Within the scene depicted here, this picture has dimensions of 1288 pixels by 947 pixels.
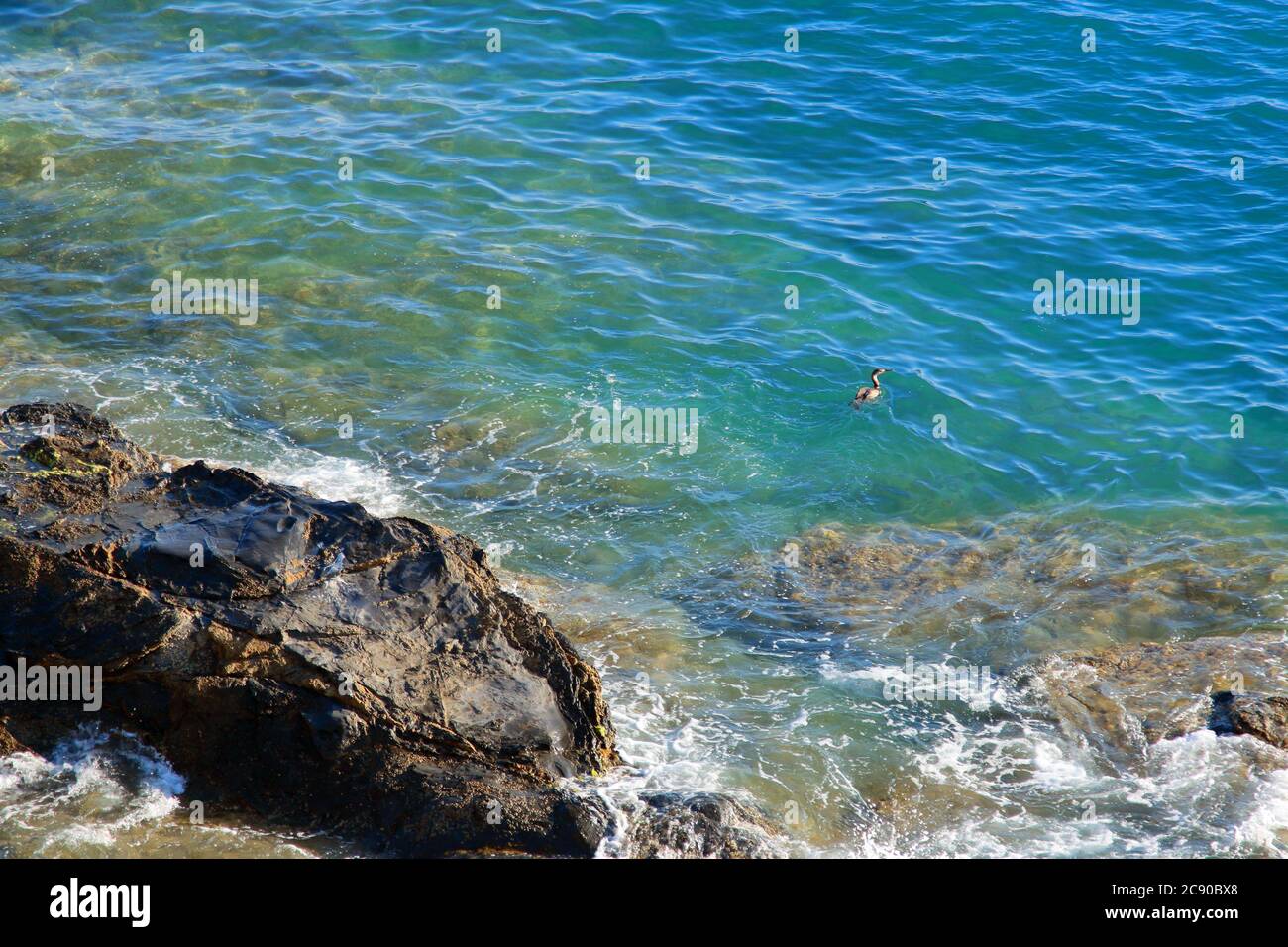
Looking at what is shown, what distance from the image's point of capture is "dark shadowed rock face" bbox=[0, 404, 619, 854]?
688cm

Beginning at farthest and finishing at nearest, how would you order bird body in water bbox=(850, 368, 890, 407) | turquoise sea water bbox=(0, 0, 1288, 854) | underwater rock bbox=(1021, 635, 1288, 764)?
bird body in water bbox=(850, 368, 890, 407) < turquoise sea water bbox=(0, 0, 1288, 854) < underwater rock bbox=(1021, 635, 1288, 764)

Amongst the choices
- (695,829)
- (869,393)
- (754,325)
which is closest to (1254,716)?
(695,829)

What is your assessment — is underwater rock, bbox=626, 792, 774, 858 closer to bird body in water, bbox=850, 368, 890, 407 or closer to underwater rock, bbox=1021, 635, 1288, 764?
underwater rock, bbox=1021, 635, 1288, 764

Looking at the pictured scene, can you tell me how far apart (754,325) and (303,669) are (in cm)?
888

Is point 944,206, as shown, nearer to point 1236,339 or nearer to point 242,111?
point 1236,339

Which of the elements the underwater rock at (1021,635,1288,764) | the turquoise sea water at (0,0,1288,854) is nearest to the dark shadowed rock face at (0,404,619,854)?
the turquoise sea water at (0,0,1288,854)

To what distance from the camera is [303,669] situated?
6.94 m

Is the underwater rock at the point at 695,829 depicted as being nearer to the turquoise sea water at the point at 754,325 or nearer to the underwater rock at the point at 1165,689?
the turquoise sea water at the point at 754,325

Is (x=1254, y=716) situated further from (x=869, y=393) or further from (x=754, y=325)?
(x=754, y=325)

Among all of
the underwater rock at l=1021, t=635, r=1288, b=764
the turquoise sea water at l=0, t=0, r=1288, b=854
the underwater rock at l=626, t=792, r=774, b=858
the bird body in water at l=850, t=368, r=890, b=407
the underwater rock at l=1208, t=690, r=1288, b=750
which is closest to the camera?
the underwater rock at l=626, t=792, r=774, b=858

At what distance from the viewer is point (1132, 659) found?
32.3ft

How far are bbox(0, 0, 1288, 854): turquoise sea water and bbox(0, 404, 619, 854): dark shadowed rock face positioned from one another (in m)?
0.74

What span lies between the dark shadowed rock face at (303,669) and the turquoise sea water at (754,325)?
74 centimetres

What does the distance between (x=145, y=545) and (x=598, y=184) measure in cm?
1109
